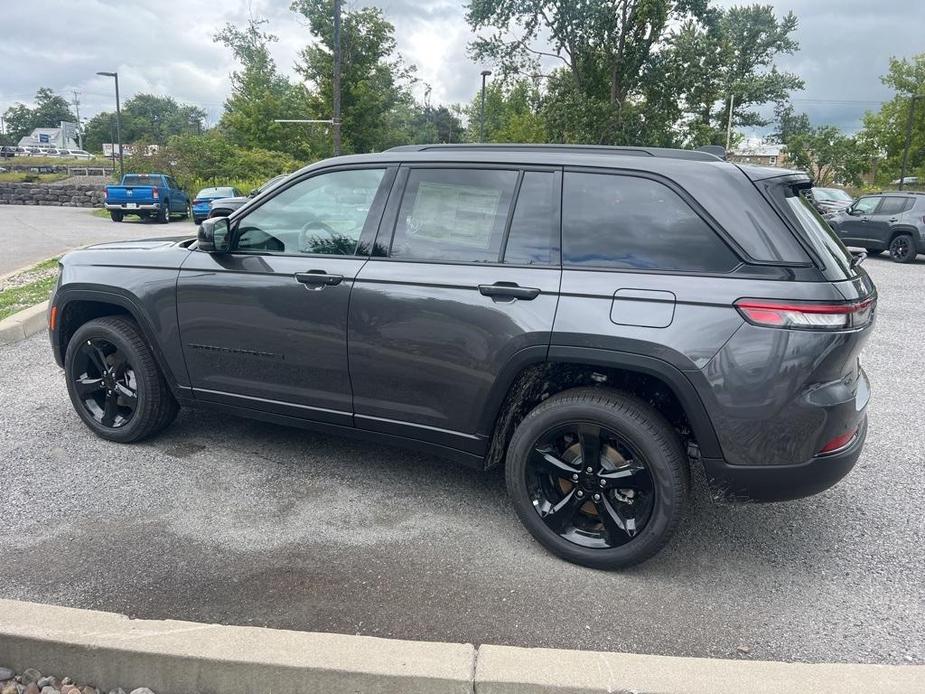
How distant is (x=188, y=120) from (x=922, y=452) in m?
127

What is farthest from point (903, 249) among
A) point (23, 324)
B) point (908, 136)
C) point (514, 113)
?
point (514, 113)

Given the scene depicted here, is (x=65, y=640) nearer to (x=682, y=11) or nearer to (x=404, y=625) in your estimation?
(x=404, y=625)

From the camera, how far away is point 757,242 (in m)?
2.79

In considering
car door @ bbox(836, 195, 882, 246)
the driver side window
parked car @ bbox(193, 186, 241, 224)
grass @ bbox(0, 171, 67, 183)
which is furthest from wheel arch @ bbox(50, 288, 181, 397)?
grass @ bbox(0, 171, 67, 183)

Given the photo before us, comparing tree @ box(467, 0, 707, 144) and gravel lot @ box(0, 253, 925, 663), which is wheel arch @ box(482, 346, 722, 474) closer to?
gravel lot @ box(0, 253, 925, 663)

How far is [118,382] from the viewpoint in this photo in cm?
427

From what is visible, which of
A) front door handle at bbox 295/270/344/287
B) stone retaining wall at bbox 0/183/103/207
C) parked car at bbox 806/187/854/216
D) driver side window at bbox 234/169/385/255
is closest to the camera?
front door handle at bbox 295/270/344/287

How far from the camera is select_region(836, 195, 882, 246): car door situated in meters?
16.6

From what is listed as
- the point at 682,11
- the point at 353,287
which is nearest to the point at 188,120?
the point at 682,11

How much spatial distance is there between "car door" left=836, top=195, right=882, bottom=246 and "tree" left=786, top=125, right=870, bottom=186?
32.8 meters

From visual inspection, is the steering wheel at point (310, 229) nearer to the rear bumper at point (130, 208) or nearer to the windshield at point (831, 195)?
the windshield at point (831, 195)

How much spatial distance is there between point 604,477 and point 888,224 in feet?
53.5

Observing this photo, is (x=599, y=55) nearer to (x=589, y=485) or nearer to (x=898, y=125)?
(x=898, y=125)

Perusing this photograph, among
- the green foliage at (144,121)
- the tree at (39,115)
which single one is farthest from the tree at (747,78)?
the tree at (39,115)
